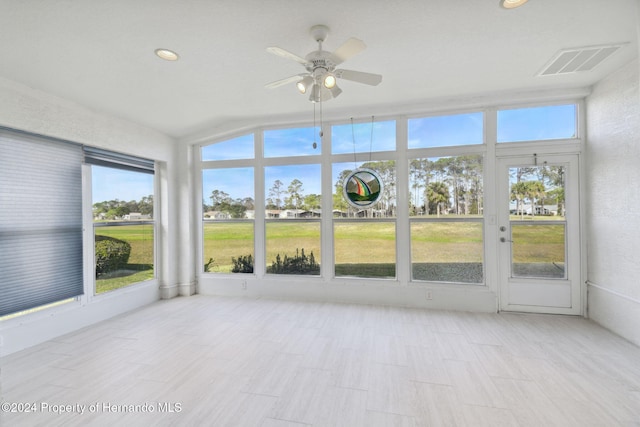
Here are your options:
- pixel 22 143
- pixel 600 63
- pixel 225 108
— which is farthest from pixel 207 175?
pixel 600 63

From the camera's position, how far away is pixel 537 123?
3730 millimetres

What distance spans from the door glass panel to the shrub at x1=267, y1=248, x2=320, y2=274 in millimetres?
2841

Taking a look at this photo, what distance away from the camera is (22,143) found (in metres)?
2.93

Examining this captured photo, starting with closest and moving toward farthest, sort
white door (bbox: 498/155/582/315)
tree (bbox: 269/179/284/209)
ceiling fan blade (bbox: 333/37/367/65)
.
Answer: ceiling fan blade (bbox: 333/37/367/65) → white door (bbox: 498/155/582/315) → tree (bbox: 269/179/284/209)

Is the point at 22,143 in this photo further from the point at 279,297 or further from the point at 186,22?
the point at 279,297

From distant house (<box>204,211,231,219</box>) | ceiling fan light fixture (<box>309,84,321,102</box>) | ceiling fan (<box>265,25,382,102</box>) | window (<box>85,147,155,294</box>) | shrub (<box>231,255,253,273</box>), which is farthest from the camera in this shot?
distant house (<box>204,211,231,219</box>)

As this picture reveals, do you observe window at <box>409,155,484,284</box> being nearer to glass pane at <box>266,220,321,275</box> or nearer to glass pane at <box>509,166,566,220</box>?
glass pane at <box>509,166,566,220</box>

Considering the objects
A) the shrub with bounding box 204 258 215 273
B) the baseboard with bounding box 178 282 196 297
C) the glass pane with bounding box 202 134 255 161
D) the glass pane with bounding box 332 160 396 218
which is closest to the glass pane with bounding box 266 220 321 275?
the glass pane with bounding box 332 160 396 218

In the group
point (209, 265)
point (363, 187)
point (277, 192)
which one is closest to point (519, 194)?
point (363, 187)

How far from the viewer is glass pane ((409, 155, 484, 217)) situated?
3918 mm

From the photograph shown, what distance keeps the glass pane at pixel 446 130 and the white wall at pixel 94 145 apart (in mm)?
3914

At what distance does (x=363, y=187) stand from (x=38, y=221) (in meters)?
3.94

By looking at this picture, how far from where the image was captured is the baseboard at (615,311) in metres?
2.83

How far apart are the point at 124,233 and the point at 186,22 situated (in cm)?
323
